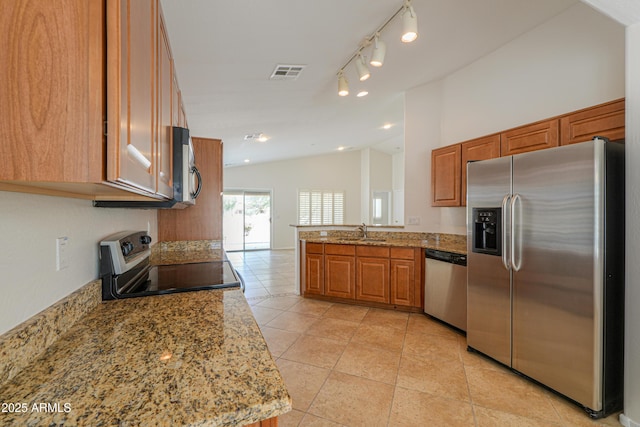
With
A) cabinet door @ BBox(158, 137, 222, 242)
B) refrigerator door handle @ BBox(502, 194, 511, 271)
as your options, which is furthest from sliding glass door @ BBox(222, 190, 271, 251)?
refrigerator door handle @ BBox(502, 194, 511, 271)

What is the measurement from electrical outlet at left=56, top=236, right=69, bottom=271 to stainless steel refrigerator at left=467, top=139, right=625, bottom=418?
2567mm

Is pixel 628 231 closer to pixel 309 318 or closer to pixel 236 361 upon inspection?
pixel 236 361

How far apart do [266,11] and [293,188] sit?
7.50 m

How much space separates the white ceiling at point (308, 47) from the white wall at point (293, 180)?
448cm

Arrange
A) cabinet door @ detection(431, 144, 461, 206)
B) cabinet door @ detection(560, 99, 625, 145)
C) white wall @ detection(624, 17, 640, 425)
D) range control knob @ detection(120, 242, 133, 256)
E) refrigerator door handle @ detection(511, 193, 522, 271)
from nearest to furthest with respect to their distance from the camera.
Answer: range control knob @ detection(120, 242, 133, 256) < white wall @ detection(624, 17, 640, 425) < cabinet door @ detection(560, 99, 625, 145) < refrigerator door handle @ detection(511, 193, 522, 271) < cabinet door @ detection(431, 144, 461, 206)

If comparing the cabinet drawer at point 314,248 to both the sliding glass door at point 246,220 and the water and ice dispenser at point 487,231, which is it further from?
the sliding glass door at point 246,220

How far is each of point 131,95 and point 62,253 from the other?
736 mm

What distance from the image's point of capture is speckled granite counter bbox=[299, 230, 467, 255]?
3.48 meters

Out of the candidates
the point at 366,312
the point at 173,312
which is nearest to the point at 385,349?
the point at 366,312

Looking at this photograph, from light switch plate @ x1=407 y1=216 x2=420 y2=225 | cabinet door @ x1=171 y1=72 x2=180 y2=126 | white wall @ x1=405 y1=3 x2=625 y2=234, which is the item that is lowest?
light switch plate @ x1=407 y1=216 x2=420 y2=225

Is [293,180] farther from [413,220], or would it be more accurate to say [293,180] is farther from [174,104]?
[174,104]

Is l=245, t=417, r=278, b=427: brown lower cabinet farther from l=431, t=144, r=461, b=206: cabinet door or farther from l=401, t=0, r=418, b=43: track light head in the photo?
l=431, t=144, r=461, b=206: cabinet door

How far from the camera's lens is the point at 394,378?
220cm

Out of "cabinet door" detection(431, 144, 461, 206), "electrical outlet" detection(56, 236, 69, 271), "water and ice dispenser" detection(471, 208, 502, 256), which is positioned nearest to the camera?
"electrical outlet" detection(56, 236, 69, 271)
